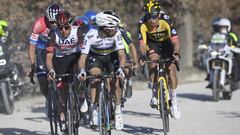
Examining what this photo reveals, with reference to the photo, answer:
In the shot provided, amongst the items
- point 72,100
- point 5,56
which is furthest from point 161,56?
point 5,56

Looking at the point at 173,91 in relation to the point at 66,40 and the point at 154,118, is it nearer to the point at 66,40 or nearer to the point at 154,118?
the point at 154,118

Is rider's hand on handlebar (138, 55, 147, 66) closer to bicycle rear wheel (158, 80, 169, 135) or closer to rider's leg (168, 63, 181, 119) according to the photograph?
bicycle rear wheel (158, 80, 169, 135)

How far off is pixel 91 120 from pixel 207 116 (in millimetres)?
3938

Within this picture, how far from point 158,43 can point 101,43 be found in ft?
7.08

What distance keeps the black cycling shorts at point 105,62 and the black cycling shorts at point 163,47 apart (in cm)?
172

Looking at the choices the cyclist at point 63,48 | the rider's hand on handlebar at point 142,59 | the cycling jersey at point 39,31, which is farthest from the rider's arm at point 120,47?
the cycling jersey at point 39,31

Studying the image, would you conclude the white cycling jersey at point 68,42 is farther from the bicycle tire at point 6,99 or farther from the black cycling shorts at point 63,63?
the bicycle tire at point 6,99

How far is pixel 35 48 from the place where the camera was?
44.8ft

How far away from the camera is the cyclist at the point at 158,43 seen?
1315 centimetres

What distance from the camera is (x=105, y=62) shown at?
1215 cm

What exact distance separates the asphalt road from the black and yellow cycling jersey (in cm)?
146

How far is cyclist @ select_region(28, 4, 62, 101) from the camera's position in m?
13.0

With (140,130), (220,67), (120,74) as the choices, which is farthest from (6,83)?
(120,74)

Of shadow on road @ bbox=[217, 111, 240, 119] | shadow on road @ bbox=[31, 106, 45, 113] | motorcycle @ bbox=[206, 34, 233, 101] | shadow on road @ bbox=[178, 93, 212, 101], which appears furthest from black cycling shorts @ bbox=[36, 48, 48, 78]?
shadow on road @ bbox=[178, 93, 212, 101]
